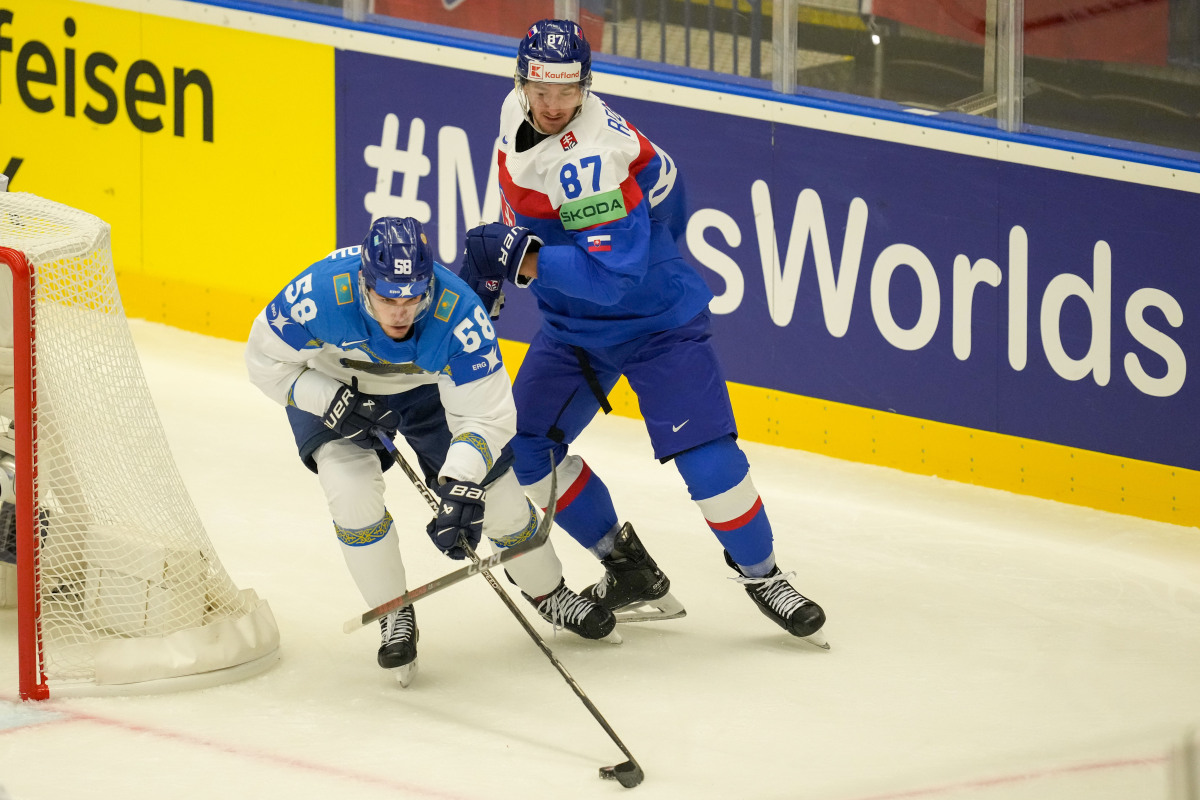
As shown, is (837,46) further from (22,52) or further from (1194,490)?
(22,52)

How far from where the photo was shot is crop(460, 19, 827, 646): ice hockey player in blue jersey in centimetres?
A: 421

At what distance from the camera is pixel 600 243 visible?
4.19m

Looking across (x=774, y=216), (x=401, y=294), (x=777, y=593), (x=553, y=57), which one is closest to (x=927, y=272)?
(x=774, y=216)

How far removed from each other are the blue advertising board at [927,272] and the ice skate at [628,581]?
4.87 ft

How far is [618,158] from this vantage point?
4230 millimetres

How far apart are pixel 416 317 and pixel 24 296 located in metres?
0.83

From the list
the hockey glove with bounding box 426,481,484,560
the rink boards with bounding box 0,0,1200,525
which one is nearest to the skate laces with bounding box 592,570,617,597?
the hockey glove with bounding box 426,481,484,560

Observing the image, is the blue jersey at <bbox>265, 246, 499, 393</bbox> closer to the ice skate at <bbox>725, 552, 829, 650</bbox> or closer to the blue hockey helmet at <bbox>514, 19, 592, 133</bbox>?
the blue hockey helmet at <bbox>514, 19, 592, 133</bbox>

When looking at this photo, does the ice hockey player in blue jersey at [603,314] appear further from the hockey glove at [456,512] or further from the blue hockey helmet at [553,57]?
the hockey glove at [456,512]

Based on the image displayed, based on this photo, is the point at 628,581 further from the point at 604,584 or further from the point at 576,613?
the point at 576,613

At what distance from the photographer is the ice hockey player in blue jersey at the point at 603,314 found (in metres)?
4.21

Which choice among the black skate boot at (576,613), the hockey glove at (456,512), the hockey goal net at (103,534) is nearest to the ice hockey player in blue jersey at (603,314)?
the black skate boot at (576,613)

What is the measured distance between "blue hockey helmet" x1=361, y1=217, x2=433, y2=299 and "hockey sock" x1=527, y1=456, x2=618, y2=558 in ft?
2.92

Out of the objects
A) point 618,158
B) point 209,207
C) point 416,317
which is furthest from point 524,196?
point 209,207
